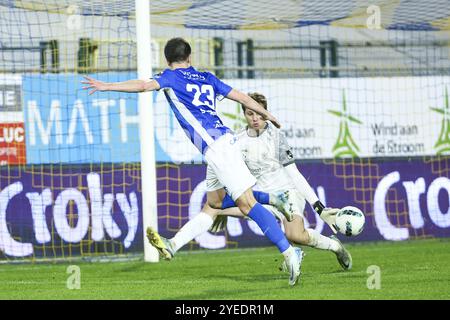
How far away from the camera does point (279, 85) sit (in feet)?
59.2

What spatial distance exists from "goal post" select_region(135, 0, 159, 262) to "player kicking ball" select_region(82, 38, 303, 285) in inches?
137

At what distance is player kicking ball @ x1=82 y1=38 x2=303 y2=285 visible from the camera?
10.2m

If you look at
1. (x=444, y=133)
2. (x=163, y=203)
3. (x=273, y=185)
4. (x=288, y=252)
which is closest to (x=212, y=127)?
(x=288, y=252)

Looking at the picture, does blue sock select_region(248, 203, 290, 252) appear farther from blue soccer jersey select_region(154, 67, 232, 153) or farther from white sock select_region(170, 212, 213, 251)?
white sock select_region(170, 212, 213, 251)

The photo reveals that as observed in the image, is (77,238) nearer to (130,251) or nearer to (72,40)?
(130,251)

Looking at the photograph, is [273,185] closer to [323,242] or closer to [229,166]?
[323,242]

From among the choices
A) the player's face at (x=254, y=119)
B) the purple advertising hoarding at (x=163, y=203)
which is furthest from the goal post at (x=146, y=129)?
the player's face at (x=254, y=119)

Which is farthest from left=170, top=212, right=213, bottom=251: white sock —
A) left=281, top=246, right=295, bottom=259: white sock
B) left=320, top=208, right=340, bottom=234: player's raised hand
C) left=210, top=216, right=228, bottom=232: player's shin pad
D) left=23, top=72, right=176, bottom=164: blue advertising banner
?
left=23, top=72, right=176, bottom=164: blue advertising banner

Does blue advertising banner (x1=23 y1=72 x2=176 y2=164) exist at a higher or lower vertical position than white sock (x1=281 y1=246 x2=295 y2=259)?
higher

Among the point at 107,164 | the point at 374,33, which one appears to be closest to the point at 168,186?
the point at 107,164

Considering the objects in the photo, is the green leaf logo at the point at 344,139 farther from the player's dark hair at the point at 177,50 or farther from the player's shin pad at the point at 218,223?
the player's dark hair at the point at 177,50

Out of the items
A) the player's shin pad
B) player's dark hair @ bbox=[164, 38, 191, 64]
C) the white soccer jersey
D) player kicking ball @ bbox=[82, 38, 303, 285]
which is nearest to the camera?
player kicking ball @ bbox=[82, 38, 303, 285]

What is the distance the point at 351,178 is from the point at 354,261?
3985 millimetres

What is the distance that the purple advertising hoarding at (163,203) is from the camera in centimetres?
1560
